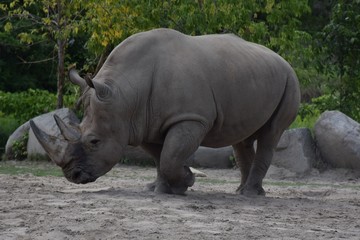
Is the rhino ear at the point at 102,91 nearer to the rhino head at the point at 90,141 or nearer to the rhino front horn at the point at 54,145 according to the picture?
the rhino head at the point at 90,141

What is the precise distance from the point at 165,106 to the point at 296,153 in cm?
538

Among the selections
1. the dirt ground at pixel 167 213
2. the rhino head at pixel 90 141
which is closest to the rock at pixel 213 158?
the dirt ground at pixel 167 213

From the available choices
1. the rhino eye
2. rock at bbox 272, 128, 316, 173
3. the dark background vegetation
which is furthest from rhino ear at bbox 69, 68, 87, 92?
rock at bbox 272, 128, 316, 173

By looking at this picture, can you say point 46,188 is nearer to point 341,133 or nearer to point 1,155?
point 341,133

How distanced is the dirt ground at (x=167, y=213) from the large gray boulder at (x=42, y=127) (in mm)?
3880

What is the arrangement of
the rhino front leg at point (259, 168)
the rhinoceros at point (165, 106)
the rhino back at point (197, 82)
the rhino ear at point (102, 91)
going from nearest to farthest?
the rhino ear at point (102, 91) < the rhinoceros at point (165, 106) < the rhino back at point (197, 82) < the rhino front leg at point (259, 168)

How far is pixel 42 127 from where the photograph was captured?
15.7 metres

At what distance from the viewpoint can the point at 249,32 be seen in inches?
642

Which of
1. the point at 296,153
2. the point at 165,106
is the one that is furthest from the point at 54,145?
the point at 296,153

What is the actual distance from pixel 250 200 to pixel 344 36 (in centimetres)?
851

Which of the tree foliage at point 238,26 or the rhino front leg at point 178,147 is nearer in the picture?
the rhino front leg at point 178,147

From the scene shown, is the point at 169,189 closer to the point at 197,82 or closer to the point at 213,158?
the point at 197,82

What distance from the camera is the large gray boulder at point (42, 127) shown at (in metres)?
15.6

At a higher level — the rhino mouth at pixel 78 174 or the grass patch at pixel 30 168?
the rhino mouth at pixel 78 174
